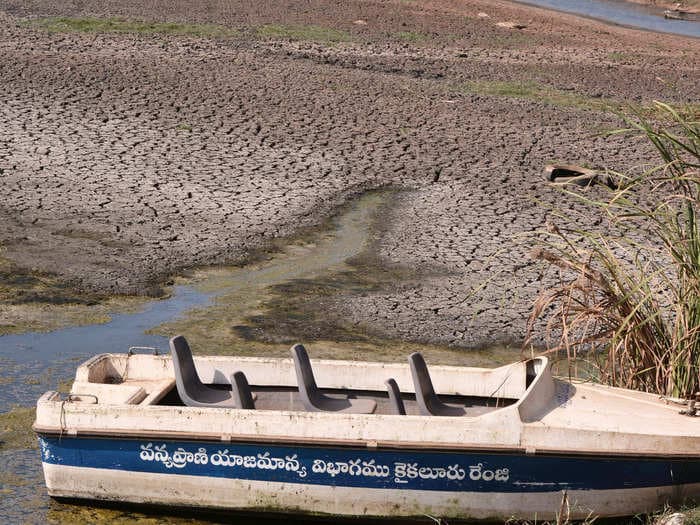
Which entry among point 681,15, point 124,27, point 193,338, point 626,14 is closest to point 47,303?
point 193,338

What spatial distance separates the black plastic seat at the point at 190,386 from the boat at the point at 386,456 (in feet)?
0.81

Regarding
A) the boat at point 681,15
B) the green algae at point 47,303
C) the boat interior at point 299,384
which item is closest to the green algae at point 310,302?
the green algae at point 47,303

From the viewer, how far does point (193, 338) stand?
10469 millimetres

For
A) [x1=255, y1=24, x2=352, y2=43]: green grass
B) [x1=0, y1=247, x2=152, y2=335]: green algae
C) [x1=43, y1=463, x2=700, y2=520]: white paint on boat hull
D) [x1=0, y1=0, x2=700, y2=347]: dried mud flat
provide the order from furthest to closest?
1. [x1=255, y1=24, x2=352, y2=43]: green grass
2. [x1=0, y1=0, x2=700, y2=347]: dried mud flat
3. [x1=0, y1=247, x2=152, y2=335]: green algae
4. [x1=43, y1=463, x2=700, y2=520]: white paint on boat hull

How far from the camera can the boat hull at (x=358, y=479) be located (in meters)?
7.10

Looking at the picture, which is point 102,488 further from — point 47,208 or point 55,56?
point 55,56

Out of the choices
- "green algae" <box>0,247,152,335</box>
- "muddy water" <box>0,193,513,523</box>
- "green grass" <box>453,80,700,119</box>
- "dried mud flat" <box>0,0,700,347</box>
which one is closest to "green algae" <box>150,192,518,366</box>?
"muddy water" <box>0,193,513,523</box>

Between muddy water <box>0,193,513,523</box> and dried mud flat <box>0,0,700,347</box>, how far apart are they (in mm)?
347

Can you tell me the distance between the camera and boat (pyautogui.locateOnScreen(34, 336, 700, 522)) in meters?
7.07

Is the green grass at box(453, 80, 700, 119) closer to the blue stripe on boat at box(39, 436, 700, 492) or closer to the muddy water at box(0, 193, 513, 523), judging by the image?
the muddy water at box(0, 193, 513, 523)

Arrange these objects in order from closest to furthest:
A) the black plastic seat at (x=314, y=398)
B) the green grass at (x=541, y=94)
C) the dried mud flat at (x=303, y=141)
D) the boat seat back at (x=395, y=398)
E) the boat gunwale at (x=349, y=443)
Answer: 1. the boat gunwale at (x=349, y=443)
2. the boat seat back at (x=395, y=398)
3. the black plastic seat at (x=314, y=398)
4. the dried mud flat at (x=303, y=141)
5. the green grass at (x=541, y=94)

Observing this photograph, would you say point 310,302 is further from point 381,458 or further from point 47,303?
point 381,458

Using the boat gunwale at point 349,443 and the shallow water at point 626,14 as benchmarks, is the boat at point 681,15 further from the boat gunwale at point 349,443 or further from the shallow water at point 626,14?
the boat gunwale at point 349,443

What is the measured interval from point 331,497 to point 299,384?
35.8 inches
